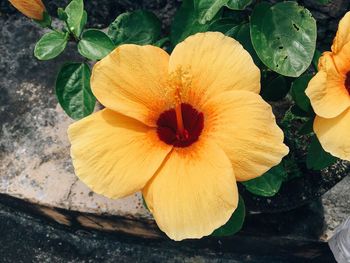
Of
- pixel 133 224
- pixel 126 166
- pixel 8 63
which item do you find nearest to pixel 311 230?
pixel 133 224

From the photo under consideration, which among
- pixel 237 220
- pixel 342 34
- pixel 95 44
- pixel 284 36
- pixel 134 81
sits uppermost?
pixel 342 34

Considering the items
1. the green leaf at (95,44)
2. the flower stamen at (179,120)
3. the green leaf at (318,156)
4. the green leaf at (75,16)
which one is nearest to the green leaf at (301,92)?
the green leaf at (318,156)

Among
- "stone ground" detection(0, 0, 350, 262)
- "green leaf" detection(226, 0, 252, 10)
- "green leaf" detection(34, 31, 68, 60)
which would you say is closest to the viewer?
"green leaf" detection(226, 0, 252, 10)

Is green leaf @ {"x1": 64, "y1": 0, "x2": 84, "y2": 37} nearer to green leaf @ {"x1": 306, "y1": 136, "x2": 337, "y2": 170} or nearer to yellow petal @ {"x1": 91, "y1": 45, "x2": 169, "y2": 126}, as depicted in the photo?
yellow petal @ {"x1": 91, "y1": 45, "x2": 169, "y2": 126}

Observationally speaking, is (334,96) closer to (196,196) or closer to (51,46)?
(196,196)

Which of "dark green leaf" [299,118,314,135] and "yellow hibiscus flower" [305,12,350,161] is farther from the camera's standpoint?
"dark green leaf" [299,118,314,135]

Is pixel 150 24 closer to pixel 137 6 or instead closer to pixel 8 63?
pixel 137 6

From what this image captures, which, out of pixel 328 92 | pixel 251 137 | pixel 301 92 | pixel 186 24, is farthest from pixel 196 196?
pixel 186 24

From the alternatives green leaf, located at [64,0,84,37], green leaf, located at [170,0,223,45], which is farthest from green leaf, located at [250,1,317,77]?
green leaf, located at [64,0,84,37]
